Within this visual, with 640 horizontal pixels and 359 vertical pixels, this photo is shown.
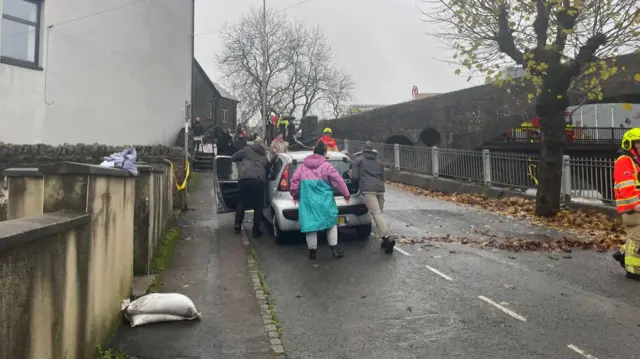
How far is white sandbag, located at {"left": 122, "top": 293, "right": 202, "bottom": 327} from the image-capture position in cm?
498

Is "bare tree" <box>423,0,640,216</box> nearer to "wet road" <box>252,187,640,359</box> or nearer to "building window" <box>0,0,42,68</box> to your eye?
"wet road" <box>252,187,640,359</box>

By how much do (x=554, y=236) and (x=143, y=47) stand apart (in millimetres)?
14473

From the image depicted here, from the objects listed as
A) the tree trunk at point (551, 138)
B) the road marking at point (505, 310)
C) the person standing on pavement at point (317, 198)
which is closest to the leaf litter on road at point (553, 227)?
the tree trunk at point (551, 138)

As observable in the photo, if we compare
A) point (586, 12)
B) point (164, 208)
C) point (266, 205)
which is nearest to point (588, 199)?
point (586, 12)

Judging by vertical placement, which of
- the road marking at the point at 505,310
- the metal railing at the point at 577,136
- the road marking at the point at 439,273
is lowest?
the road marking at the point at 505,310

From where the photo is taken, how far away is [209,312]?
5.44m

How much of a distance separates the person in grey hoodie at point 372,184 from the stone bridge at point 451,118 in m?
14.0

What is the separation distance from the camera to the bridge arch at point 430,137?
25.9 metres

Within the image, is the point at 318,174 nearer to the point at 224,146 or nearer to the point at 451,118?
the point at 224,146

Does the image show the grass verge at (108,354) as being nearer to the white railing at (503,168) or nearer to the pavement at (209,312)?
the pavement at (209,312)

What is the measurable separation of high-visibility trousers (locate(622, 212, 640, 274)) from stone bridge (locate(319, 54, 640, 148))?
14706 millimetres

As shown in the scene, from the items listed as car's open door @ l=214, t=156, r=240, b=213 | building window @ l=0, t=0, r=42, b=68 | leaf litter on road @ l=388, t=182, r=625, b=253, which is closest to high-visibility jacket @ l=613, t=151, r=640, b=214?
leaf litter on road @ l=388, t=182, r=625, b=253

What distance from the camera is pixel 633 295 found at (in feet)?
19.7

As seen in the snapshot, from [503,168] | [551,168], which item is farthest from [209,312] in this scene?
[503,168]
